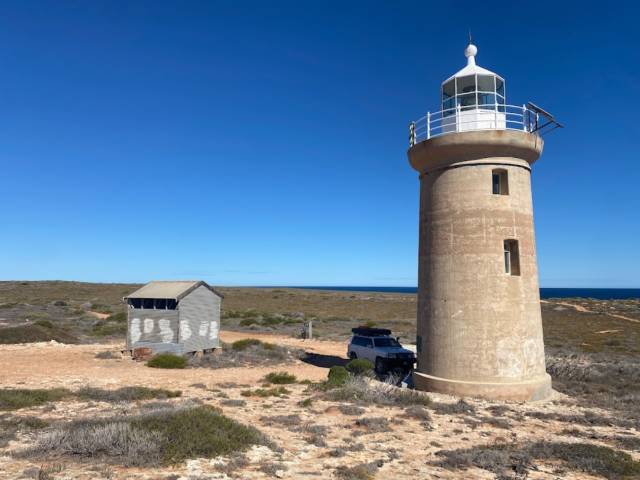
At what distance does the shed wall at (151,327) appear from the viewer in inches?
953

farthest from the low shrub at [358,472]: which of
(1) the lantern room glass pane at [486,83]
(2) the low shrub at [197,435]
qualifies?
(1) the lantern room glass pane at [486,83]

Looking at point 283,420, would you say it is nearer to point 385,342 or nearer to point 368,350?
point 368,350

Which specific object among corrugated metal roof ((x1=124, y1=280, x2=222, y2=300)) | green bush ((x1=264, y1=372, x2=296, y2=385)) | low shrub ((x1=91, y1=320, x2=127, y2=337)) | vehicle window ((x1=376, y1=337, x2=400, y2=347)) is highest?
corrugated metal roof ((x1=124, y1=280, x2=222, y2=300))

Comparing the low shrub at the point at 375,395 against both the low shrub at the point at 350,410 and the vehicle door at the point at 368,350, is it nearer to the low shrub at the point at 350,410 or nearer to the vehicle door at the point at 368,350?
the low shrub at the point at 350,410

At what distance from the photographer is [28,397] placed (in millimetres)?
13805

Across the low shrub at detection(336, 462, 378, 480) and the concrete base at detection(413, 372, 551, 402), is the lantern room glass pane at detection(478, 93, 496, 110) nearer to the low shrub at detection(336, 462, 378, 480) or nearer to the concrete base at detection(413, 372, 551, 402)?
the concrete base at detection(413, 372, 551, 402)

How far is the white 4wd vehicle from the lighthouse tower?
343 centimetres

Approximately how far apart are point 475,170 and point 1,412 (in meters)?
15.7

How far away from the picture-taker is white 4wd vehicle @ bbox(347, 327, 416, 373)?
1997 centimetres

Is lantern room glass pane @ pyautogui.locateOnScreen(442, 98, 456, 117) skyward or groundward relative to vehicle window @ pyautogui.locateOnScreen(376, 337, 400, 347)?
skyward


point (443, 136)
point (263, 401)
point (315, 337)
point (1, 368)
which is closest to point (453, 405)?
point (263, 401)

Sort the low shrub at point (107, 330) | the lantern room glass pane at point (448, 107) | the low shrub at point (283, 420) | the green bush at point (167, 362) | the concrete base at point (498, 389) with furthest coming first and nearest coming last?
the low shrub at point (107, 330) < the green bush at point (167, 362) < the lantern room glass pane at point (448, 107) < the concrete base at point (498, 389) < the low shrub at point (283, 420)

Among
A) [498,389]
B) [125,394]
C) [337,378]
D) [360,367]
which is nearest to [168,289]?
[125,394]

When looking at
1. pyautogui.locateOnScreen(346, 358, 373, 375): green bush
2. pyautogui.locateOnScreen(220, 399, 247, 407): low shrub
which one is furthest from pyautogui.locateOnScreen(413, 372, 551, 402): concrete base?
pyautogui.locateOnScreen(220, 399, 247, 407): low shrub
